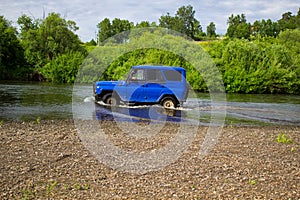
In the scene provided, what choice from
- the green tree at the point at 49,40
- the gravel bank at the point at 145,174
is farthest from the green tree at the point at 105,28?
the gravel bank at the point at 145,174

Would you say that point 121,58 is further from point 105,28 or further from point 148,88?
point 105,28

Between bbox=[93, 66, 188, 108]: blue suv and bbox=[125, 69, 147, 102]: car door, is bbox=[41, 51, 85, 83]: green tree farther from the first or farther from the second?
bbox=[125, 69, 147, 102]: car door

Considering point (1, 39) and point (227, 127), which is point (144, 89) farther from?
point (1, 39)

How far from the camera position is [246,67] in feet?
117

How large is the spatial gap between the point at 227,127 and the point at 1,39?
43440 mm

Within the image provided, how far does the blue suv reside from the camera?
55.3ft

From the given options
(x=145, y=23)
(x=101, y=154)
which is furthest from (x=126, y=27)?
(x=101, y=154)

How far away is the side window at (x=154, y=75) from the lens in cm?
1681

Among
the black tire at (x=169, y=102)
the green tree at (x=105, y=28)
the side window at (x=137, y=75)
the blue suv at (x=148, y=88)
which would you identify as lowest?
the black tire at (x=169, y=102)

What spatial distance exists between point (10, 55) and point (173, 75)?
38664 mm

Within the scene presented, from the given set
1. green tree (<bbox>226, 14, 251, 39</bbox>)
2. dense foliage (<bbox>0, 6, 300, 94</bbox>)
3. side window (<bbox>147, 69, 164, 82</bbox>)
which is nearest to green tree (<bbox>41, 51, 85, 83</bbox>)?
dense foliage (<bbox>0, 6, 300, 94</bbox>)

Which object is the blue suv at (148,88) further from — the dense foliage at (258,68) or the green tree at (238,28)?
the green tree at (238,28)

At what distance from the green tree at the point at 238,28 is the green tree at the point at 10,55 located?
49.8 metres

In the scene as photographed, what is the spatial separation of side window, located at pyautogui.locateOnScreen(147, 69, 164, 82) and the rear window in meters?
0.32
